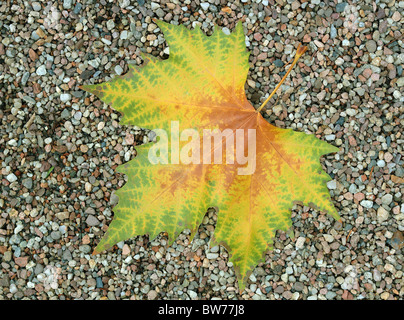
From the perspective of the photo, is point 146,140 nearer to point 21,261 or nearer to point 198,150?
point 198,150

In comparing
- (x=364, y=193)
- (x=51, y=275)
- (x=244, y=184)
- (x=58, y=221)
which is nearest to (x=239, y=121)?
Result: (x=244, y=184)

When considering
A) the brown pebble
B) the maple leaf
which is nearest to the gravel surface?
the brown pebble

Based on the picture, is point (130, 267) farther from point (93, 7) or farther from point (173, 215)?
point (93, 7)

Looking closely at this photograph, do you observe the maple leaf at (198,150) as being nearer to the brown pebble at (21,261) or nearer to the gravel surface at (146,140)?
the gravel surface at (146,140)

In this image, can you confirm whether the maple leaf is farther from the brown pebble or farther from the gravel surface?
the brown pebble

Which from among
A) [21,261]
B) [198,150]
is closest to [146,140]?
[198,150]

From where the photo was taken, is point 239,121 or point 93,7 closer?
point 239,121

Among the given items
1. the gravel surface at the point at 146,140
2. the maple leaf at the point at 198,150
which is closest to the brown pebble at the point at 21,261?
the gravel surface at the point at 146,140
